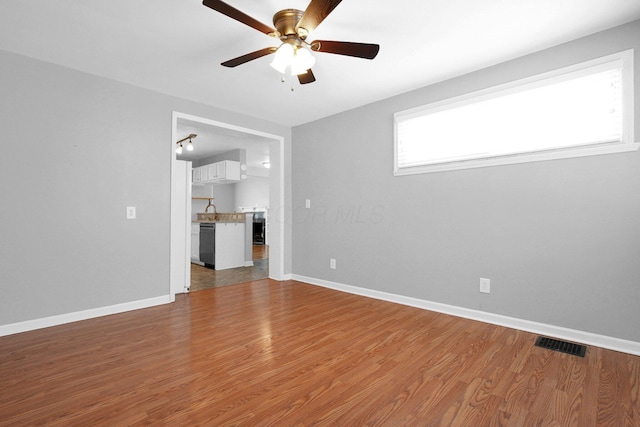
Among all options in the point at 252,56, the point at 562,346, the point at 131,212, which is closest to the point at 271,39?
the point at 252,56

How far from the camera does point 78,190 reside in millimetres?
2838

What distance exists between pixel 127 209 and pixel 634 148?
14.7ft

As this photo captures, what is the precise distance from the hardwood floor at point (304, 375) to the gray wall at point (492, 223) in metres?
0.36

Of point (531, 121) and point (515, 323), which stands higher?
point (531, 121)

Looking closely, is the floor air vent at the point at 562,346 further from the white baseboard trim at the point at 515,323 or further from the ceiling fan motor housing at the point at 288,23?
the ceiling fan motor housing at the point at 288,23

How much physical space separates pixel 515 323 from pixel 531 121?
1.79m

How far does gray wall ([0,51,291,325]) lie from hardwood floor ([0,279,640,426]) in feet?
1.35

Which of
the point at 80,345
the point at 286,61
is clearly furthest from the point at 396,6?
the point at 80,345

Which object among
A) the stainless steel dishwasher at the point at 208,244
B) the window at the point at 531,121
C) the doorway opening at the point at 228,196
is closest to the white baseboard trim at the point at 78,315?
the doorway opening at the point at 228,196

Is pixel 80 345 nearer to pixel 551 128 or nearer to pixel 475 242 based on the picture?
pixel 475 242

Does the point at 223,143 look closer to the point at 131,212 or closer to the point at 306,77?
the point at 131,212

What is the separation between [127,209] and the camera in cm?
313

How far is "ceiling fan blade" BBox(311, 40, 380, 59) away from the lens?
1.95 metres

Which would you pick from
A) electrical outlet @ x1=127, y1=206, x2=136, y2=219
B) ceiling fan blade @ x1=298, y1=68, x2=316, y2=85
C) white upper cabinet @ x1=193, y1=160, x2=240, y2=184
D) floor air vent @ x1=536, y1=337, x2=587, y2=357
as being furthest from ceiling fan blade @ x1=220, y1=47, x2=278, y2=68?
white upper cabinet @ x1=193, y1=160, x2=240, y2=184
